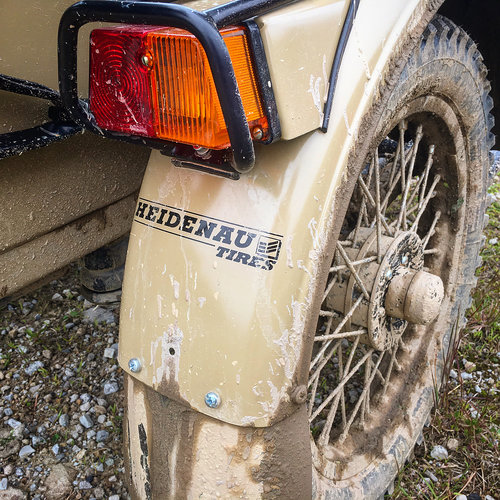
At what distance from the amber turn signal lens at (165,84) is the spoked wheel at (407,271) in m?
0.33

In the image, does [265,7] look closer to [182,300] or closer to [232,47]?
[232,47]

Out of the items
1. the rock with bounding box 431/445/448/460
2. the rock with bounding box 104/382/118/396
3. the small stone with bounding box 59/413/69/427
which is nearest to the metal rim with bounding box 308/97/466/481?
the rock with bounding box 431/445/448/460

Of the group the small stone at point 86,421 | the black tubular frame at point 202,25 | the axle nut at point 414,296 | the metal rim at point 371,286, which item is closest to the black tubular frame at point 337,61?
the black tubular frame at point 202,25

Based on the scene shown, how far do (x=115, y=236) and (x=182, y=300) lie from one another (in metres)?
0.67

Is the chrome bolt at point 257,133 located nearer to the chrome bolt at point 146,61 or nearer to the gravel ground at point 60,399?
the chrome bolt at point 146,61

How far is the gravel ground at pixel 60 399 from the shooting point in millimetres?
1566

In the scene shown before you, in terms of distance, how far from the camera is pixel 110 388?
186cm

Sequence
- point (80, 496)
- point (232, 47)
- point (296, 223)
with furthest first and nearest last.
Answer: point (80, 496) < point (296, 223) < point (232, 47)

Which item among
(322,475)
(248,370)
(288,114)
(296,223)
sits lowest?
(322,475)

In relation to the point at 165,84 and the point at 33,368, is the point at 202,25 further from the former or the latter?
the point at 33,368

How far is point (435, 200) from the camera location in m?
1.61

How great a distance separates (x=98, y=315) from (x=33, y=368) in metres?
0.35

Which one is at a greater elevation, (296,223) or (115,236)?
(296,223)

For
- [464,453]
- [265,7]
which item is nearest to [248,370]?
[265,7]
